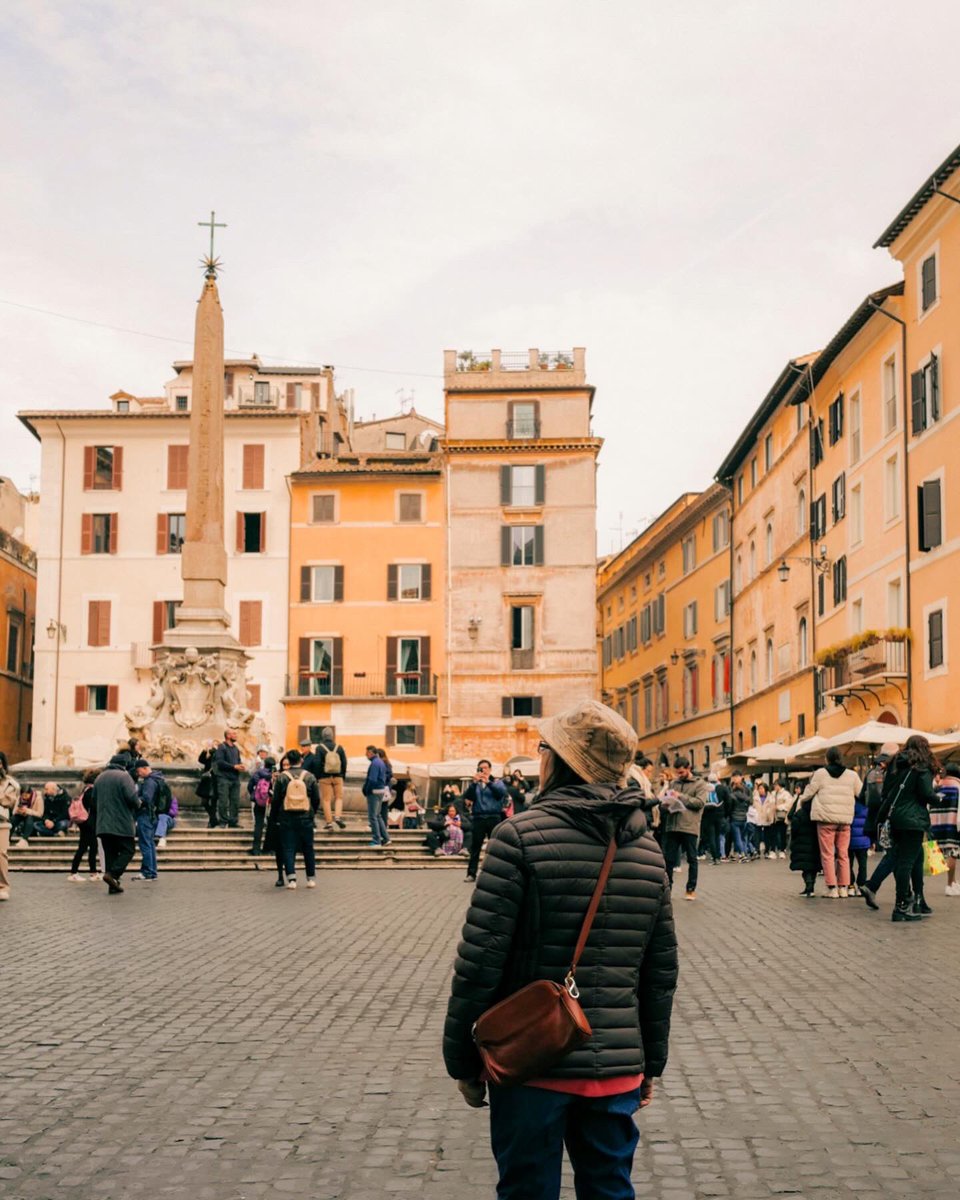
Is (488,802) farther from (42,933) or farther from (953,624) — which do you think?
(953,624)

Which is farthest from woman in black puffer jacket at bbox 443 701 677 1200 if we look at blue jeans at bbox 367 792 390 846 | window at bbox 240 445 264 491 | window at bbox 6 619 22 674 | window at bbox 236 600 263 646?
window at bbox 6 619 22 674

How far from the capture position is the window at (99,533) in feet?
195

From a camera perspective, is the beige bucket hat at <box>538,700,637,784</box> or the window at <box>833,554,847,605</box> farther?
the window at <box>833,554,847,605</box>

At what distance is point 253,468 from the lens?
60.2 metres

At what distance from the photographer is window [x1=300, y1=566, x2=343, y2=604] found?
59.2 m

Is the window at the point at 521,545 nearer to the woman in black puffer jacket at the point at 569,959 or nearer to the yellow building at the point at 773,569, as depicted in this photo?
the yellow building at the point at 773,569

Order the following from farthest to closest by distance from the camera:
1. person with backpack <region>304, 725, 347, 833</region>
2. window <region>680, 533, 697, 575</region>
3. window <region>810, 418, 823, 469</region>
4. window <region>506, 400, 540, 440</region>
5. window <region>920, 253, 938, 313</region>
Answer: window <region>680, 533, 697, 575</region> → window <region>506, 400, 540, 440</region> → window <region>810, 418, 823, 469</region> → window <region>920, 253, 938, 313</region> → person with backpack <region>304, 725, 347, 833</region>

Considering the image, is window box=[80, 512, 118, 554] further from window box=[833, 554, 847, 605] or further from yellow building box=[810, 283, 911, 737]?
window box=[833, 554, 847, 605]

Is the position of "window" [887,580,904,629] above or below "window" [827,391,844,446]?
below

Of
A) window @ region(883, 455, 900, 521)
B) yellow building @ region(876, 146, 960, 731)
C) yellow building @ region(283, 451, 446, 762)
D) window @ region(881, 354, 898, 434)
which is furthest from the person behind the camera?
yellow building @ region(283, 451, 446, 762)

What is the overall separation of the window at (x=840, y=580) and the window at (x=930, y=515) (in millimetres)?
7873

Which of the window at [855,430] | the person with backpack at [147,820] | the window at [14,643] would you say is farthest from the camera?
the window at [14,643]

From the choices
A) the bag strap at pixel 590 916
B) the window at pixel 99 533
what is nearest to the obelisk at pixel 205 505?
the window at pixel 99 533

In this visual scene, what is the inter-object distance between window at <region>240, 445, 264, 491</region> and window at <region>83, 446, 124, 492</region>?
4.32 meters
